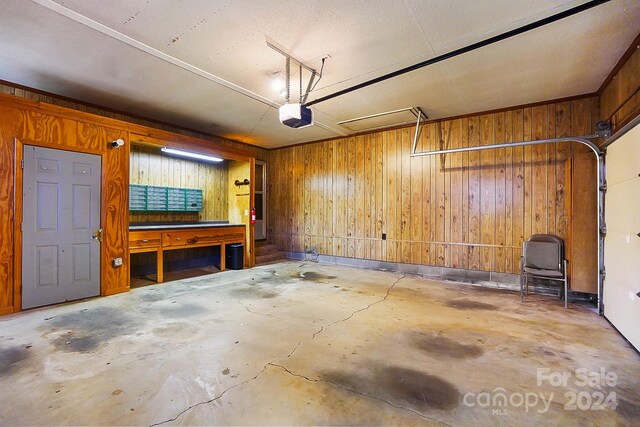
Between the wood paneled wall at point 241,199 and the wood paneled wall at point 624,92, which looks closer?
the wood paneled wall at point 624,92

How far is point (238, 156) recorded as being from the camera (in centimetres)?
627

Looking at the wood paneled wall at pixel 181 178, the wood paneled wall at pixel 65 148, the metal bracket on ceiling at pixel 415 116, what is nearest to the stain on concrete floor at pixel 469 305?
the metal bracket on ceiling at pixel 415 116

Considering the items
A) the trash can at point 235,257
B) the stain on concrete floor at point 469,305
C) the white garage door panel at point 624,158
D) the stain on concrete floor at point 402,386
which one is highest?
the white garage door panel at point 624,158

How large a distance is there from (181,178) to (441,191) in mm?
5477

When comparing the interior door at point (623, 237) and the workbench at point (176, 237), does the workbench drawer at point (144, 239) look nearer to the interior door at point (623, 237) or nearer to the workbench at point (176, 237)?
the workbench at point (176, 237)

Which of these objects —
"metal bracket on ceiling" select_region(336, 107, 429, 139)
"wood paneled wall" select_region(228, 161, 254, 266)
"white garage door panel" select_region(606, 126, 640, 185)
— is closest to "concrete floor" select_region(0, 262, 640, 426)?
"white garage door panel" select_region(606, 126, 640, 185)

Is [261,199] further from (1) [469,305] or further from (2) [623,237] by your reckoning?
(2) [623,237]

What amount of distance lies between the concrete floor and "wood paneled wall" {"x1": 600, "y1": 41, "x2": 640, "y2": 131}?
236cm

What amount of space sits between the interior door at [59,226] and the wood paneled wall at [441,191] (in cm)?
441

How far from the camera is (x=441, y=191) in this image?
5438 millimetres

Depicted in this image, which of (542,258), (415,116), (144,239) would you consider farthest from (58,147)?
(542,258)

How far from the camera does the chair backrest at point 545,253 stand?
4113 millimetres

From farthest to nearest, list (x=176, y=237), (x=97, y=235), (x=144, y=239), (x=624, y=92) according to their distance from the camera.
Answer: (x=176, y=237) → (x=144, y=239) → (x=97, y=235) → (x=624, y=92)

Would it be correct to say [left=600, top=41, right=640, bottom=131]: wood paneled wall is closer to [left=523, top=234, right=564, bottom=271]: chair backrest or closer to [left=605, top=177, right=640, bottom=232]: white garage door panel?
[left=605, top=177, right=640, bottom=232]: white garage door panel
